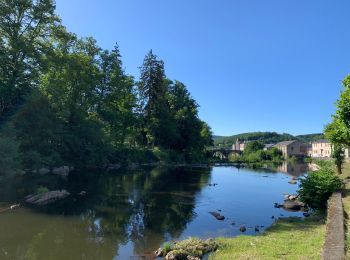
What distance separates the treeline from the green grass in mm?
21502

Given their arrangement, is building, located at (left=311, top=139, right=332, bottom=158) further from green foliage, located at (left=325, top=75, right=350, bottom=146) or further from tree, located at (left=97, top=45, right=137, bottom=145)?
green foliage, located at (left=325, top=75, right=350, bottom=146)

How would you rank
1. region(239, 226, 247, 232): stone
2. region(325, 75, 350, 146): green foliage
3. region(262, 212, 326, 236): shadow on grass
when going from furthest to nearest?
region(325, 75, 350, 146): green foliage < region(239, 226, 247, 232): stone < region(262, 212, 326, 236): shadow on grass

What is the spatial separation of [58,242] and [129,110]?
51615 mm

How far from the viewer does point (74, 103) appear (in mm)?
48156

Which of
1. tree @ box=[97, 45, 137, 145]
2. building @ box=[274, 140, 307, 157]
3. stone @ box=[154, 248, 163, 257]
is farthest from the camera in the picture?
building @ box=[274, 140, 307, 157]

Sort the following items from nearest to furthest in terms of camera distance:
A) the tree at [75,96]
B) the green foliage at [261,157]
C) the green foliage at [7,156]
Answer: the green foliage at [7,156] < the tree at [75,96] < the green foliage at [261,157]

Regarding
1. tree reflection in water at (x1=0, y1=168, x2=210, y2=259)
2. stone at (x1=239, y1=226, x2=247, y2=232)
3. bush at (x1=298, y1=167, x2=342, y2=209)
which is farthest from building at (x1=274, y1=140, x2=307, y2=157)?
stone at (x1=239, y1=226, x2=247, y2=232)

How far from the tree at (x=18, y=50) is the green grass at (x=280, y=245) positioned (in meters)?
31.3

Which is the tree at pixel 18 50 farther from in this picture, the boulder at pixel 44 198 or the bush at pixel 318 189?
the bush at pixel 318 189

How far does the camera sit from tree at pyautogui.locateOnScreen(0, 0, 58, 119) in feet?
117

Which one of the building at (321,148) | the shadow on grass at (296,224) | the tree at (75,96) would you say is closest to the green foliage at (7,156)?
the tree at (75,96)

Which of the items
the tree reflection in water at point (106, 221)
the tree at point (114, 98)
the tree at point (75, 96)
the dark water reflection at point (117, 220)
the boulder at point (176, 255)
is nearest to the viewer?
the boulder at point (176, 255)

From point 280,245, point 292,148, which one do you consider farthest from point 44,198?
point 292,148

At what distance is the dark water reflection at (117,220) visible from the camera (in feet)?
40.4
